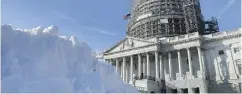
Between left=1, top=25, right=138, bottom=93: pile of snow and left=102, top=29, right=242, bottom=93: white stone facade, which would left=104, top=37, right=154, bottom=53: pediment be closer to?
left=102, top=29, right=242, bottom=93: white stone facade

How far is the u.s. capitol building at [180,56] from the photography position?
47719 millimetres

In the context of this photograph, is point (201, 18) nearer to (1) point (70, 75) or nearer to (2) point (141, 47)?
(2) point (141, 47)

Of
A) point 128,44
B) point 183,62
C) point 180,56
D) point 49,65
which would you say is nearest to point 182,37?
point 180,56

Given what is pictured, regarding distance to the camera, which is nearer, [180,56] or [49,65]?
[49,65]

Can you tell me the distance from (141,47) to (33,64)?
3539cm

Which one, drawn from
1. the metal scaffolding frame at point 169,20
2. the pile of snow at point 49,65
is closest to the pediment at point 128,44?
the metal scaffolding frame at point 169,20

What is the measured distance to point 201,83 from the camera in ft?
148

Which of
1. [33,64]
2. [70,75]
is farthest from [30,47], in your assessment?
[70,75]

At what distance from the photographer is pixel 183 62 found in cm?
5722

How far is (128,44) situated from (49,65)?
36.3 m

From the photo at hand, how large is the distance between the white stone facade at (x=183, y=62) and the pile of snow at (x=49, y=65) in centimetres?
1969

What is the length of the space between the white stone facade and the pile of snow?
64.6 ft

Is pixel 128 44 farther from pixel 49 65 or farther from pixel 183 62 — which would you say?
pixel 49 65

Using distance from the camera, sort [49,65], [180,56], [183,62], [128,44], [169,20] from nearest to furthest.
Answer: [49,65], [180,56], [183,62], [128,44], [169,20]
